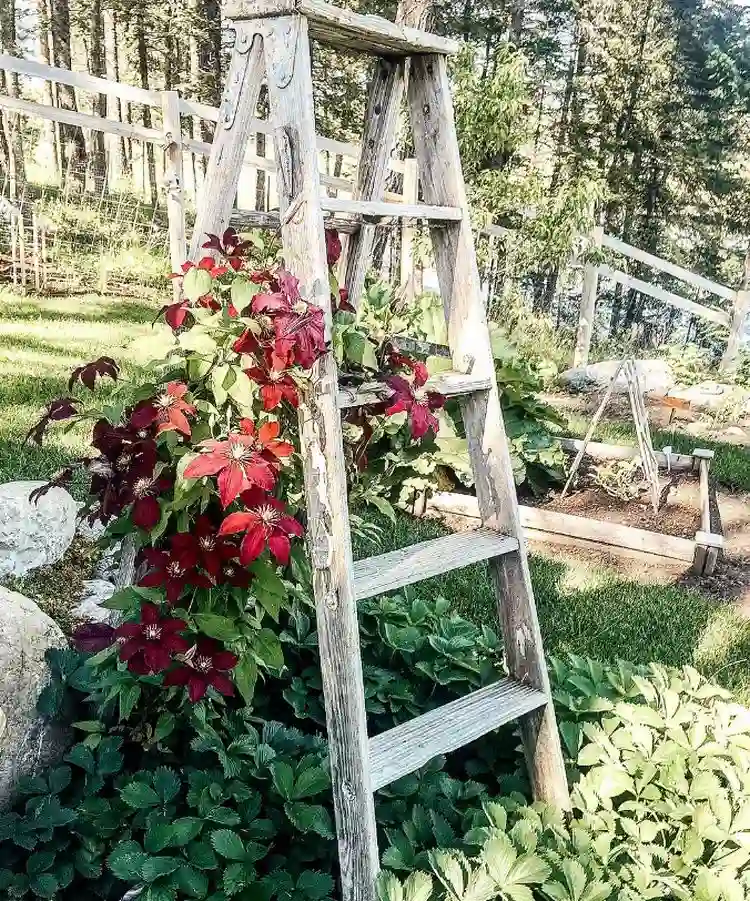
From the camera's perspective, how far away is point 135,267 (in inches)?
316

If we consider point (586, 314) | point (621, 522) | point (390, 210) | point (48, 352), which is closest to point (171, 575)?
point (390, 210)

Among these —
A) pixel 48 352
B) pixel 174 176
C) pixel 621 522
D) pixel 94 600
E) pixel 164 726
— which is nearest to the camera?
pixel 164 726

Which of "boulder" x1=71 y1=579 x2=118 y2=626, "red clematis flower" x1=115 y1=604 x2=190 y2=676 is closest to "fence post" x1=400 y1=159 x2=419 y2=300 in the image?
"boulder" x1=71 y1=579 x2=118 y2=626

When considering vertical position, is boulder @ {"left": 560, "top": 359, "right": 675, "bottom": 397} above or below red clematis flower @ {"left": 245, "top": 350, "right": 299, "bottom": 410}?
below

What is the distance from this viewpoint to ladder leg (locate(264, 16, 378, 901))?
5.07 feet

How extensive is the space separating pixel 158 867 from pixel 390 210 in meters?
1.37

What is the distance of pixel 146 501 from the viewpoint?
1.64 metres

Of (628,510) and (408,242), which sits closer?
(628,510)

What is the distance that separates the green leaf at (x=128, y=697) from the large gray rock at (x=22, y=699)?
369 millimetres

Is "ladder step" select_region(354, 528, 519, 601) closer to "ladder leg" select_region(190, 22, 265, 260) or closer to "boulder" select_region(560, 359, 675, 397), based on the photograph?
"ladder leg" select_region(190, 22, 265, 260)

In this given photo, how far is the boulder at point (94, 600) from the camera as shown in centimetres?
283

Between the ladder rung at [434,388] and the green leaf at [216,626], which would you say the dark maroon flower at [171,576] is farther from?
the ladder rung at [434,388]

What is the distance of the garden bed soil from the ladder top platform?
305cm

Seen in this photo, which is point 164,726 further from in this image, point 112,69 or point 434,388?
point 112,69
